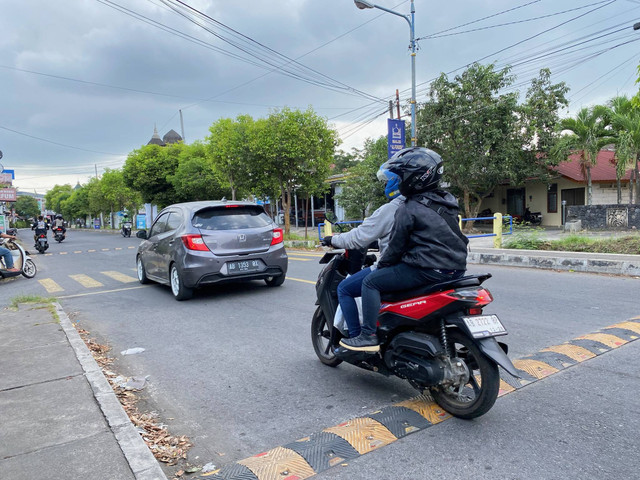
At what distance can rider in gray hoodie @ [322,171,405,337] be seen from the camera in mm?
3416

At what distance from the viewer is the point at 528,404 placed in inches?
133

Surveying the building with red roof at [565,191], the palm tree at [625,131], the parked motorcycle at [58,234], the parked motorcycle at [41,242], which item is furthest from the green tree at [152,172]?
the palm tree at [625,131]

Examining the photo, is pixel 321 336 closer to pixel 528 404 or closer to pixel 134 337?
pixel 528 404

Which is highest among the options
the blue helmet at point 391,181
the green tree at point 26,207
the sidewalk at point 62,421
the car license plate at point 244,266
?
the green tree at point 26,207

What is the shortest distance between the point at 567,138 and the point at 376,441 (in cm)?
2236

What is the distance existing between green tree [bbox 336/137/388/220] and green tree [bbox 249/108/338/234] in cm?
481

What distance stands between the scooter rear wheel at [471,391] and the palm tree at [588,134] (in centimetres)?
2086

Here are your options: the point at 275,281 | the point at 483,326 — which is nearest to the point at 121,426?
the point at 483,326

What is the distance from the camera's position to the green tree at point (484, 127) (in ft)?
70.5

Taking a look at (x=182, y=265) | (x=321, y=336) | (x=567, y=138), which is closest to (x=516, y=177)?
(x=567, y=138)

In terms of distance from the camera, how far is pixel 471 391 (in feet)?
11.5

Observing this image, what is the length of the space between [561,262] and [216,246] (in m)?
7.40

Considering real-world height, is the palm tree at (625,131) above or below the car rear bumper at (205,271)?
above

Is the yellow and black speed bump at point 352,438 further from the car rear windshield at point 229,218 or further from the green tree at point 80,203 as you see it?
the green tree at point 80,203
